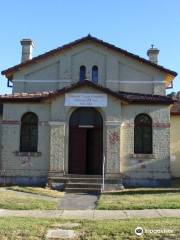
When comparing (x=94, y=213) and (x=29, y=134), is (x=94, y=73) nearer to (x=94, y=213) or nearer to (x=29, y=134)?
(x=29, y=134)

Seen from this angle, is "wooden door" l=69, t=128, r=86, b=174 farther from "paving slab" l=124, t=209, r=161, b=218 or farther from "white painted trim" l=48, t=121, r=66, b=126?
"paving slab" l=124, t=209, r=161, b=218

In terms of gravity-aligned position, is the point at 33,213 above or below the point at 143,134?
below

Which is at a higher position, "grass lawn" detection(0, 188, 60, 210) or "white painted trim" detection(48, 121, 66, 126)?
"white painted trim" detection(48, 121, 66, 126)

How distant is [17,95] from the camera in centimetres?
2208

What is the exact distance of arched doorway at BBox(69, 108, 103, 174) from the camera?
21.8m

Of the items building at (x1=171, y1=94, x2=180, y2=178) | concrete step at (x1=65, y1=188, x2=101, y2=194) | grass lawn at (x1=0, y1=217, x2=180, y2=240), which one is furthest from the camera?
building at (x1=171, y1=94, x2=180, y2=178)

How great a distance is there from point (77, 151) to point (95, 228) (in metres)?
11.2

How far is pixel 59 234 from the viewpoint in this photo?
10.4 metres

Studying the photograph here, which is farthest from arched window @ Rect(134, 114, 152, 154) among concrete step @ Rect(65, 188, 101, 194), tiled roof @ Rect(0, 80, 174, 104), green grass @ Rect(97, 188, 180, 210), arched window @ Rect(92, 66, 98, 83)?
concrete step @ Rect(65, 188, 101, 194)

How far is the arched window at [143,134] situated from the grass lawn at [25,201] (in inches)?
236

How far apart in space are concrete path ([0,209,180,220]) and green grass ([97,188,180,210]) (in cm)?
61

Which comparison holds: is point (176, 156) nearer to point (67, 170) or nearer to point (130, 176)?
point (130, 176)

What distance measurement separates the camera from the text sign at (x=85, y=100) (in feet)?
70.2

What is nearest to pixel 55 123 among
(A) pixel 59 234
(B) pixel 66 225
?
(B) pixel 66 225
